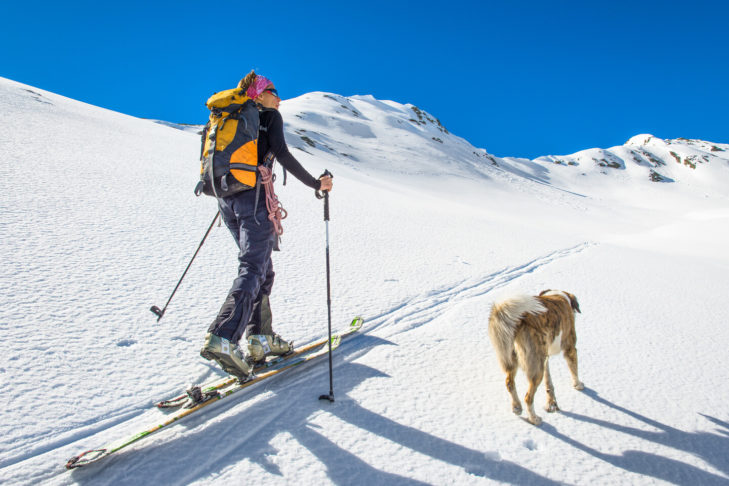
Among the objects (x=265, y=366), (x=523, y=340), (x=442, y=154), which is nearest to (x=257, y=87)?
(x=265, y=366)

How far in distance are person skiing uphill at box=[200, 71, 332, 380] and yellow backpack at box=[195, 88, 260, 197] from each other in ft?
0.35

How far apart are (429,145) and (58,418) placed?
182ft

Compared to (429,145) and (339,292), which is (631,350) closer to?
(339,292)

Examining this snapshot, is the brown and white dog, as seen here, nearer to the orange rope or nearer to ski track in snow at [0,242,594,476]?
ski track in snow at [0,242,594,476]

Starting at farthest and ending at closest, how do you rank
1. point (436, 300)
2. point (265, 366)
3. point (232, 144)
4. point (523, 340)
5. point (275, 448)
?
point (436, 300), point (265, 366), point (232, 144), point (523, 340), point (275, 448)

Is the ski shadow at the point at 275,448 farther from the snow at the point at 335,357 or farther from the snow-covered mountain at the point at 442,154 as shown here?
the snow-covered mountain at the point at 442,154

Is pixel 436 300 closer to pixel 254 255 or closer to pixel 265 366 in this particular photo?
pixel 265 366

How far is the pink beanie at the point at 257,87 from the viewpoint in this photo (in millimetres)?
2716

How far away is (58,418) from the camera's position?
81.9 inches

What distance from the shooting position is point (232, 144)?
259 centimetres

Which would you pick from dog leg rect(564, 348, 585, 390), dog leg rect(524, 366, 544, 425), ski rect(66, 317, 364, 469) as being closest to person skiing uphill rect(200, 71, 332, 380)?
ski rect(66, 317, 364, 469)

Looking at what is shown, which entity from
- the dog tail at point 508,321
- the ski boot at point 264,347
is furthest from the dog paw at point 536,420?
the ski boot at point 264,347

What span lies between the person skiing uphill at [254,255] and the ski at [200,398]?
101 millimetres

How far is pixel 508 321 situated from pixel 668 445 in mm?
1195
